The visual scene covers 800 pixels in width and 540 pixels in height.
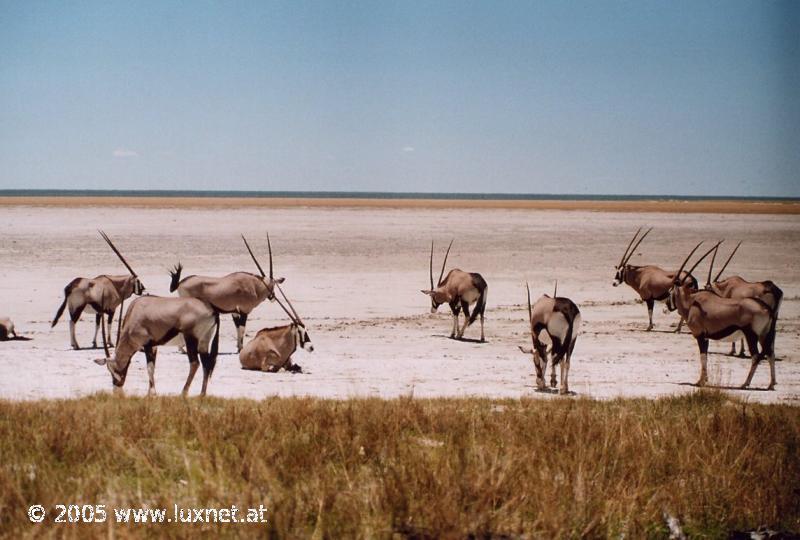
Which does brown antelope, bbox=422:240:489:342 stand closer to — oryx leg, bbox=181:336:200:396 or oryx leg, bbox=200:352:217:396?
oryx leg, bbox=200:352:217:396

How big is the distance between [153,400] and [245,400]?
3.25 feet

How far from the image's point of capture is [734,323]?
1230 centimetres

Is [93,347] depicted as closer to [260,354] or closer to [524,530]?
[260,354]

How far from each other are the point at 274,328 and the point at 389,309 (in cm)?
758

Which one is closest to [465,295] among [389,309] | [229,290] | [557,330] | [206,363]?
[389,309]

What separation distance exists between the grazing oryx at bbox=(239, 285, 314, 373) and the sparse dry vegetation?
4.75 metres

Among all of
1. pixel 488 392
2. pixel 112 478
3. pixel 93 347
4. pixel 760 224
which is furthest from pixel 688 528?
pixel 760 224

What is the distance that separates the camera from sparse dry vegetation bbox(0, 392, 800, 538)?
212 inches

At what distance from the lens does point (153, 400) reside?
28.5 feet

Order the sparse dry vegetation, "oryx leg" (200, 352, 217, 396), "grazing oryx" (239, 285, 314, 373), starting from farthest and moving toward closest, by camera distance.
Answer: "grazing oryx" (239, 285, 314, 373) → "oryx leg" (200, 352, 217, 396) → the sparse dry vegetation

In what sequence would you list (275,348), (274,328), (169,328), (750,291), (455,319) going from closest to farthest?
1. (169,328)
2. (275,348)
3. (274,328)
4. (750,291)
5. (455,319)

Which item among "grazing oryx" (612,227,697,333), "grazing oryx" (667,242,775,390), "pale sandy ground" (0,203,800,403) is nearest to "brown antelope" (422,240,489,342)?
"pale sandy ground" (0,203,800,403)

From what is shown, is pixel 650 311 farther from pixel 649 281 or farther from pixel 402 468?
pixel 402 468

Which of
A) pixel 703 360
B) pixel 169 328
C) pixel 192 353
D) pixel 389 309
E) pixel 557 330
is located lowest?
pixel 389 309
